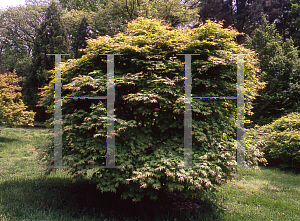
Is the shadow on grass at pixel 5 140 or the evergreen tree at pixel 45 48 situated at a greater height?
the evergreen tree at pixel 45 48

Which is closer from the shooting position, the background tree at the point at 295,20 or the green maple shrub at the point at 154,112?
the green maple shrub at the point at 154,112

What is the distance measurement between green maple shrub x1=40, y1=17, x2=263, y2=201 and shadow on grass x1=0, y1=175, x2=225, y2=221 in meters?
0.45

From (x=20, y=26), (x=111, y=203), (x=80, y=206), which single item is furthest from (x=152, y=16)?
(x=20, y=26)

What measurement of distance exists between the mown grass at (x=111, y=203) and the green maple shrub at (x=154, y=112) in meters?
0.61

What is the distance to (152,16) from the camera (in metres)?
18.0

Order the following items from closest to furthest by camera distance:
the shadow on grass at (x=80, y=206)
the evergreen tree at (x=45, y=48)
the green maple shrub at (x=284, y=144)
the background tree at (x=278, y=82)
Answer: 1. the shadow on grass at (x=80, y=206)
2. the green maple shrub at (x=284, y=144)
3. the background tree at (x=278, y=82)
4. the evergreen tree at (x=45, y=48)

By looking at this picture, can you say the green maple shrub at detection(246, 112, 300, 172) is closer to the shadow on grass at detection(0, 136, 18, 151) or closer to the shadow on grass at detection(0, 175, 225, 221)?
the shadow on grass at detection(0, 175, 225, 221)

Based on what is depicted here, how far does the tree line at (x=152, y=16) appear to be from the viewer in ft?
41.8

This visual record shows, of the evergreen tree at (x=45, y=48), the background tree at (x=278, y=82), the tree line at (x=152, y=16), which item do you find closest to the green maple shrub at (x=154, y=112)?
the tree line at (x=152, y=16)

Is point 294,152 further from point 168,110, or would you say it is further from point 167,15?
point 167,15

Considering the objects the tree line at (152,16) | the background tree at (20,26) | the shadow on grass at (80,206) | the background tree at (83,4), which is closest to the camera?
the shadow on grass at (80,206)

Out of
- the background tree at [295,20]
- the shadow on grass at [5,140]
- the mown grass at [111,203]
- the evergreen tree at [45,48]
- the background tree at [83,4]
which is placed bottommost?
the mown grass at [111,203]

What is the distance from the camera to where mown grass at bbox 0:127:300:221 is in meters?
3.81

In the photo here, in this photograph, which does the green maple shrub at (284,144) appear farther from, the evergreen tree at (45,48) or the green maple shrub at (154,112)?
the evergreen tree at (45,48)
